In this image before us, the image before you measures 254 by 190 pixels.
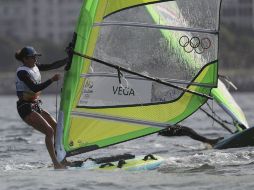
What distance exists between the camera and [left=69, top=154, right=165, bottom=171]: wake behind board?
1036cm

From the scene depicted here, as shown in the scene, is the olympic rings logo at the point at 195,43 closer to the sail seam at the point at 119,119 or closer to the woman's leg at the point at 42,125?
the sail seam at the point at 119,119

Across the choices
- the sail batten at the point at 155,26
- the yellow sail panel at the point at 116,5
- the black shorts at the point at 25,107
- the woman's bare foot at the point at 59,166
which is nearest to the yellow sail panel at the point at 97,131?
the woman's bare foot at the point at 59,166

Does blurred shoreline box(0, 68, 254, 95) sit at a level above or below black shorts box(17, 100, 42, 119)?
below

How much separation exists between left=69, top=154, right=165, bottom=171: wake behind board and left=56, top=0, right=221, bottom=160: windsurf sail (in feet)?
0.74

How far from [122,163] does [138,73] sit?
3.60 ft

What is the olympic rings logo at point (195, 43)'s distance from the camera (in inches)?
411

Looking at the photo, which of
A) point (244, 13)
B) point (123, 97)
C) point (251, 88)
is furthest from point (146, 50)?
point (244, 13)

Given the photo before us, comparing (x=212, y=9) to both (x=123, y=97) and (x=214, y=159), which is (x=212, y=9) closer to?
(x=123, y=97)

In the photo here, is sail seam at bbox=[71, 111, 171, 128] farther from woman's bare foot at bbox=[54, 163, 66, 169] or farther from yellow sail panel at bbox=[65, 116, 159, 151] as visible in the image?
woman's bare foot at bbox=[54, 163, 66, 169]

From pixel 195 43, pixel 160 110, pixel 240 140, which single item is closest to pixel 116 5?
pixel 195 43

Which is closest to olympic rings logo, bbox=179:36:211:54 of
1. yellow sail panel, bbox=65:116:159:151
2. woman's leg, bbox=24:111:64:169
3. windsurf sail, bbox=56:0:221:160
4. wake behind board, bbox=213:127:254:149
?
windsurf sail, bbox=56:0:221:160

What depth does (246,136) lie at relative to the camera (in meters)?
13.1

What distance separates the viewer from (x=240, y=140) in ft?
43.1

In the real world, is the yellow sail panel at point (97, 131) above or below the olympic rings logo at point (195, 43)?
below
